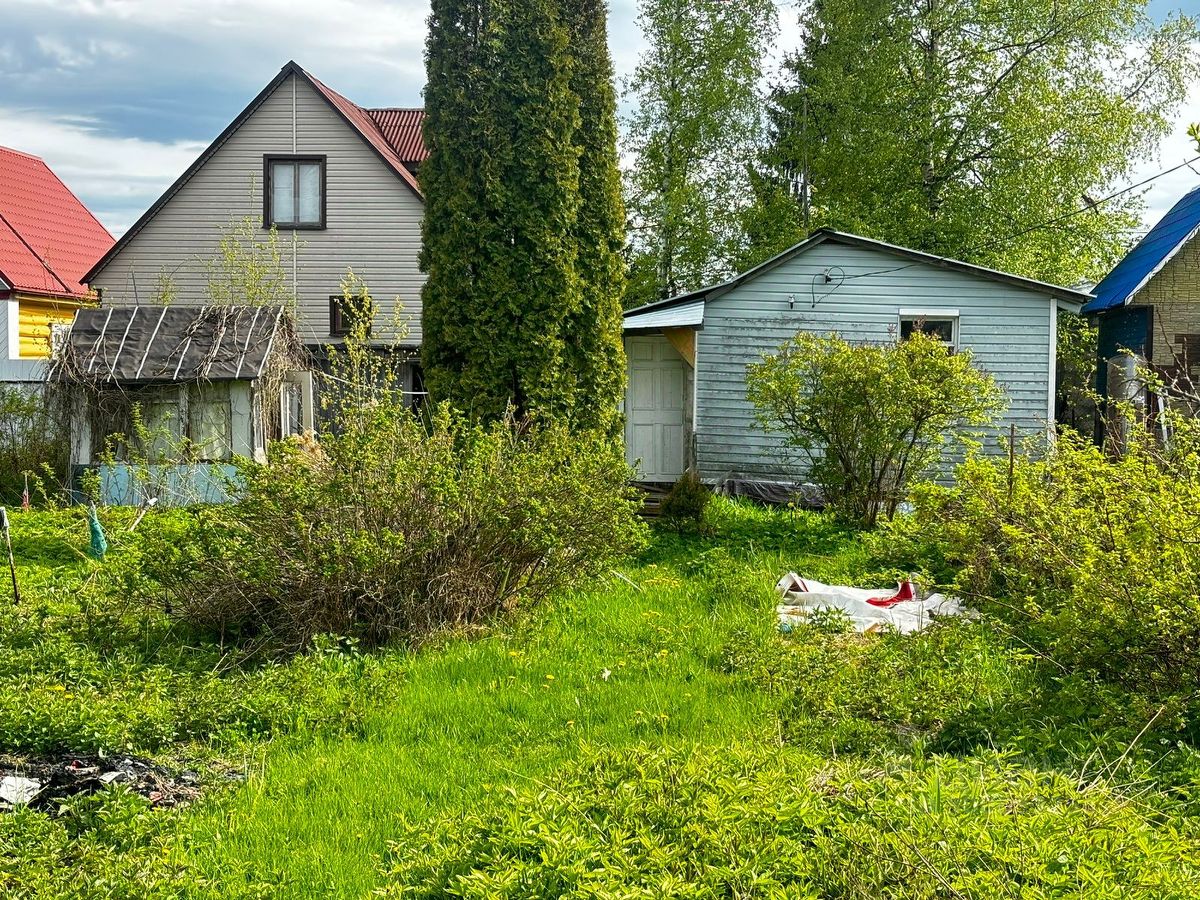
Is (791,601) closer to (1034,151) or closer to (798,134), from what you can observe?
(1034,151)

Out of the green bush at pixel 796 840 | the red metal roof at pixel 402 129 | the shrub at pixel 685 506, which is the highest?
the red metal roof at pixel 402 129

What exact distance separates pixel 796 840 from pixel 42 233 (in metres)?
26.0

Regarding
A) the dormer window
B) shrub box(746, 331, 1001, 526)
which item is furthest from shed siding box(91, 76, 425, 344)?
shrub box(746, 331, 1001, 526)

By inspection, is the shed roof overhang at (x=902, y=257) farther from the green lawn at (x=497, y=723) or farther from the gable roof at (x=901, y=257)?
the green lawn at (x=497, y=723)

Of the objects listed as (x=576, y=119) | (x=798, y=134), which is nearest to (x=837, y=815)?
(x=576, y=119)

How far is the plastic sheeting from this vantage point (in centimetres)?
675

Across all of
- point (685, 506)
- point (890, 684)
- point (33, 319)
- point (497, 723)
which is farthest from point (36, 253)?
point (890, 684)

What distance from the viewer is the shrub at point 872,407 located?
33.1ft

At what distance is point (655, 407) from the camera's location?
601 inches

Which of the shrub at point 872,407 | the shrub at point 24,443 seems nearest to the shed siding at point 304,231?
the shrub at point 24,443

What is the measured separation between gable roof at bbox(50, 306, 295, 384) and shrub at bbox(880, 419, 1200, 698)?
910 cm

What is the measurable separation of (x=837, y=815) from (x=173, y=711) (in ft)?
11.5

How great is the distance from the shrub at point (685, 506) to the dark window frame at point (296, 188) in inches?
486

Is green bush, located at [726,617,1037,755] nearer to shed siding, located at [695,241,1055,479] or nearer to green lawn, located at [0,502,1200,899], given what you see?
green lawn, located at [0,502,1200,899]
